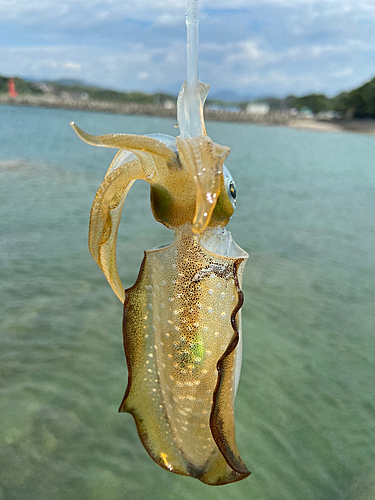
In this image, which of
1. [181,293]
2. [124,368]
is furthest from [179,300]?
[124,368]

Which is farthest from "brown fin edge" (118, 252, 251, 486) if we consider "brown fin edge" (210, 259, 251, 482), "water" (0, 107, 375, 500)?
"water" (0, 107, 375, 500)

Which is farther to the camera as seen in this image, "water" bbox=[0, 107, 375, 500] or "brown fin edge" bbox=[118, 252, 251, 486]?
"water" bbox=[0, 107, 375, 500]

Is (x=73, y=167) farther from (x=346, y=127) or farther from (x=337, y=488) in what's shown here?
(x=346, y=127)

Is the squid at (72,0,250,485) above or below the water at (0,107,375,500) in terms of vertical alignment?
above

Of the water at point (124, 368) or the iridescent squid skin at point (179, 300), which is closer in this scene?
the iridescent squid skin at point (179, 300)

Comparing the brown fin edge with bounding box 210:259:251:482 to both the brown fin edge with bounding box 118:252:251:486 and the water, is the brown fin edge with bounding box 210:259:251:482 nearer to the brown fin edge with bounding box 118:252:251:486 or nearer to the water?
the brown fin edge with bounding box 118:252:251:486

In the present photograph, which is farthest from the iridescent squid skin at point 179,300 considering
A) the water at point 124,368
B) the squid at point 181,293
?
the water at point 124,368

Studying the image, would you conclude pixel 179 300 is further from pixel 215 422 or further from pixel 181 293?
pixel 215 422

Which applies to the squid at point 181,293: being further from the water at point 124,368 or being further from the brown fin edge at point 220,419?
the water at point 124,368
